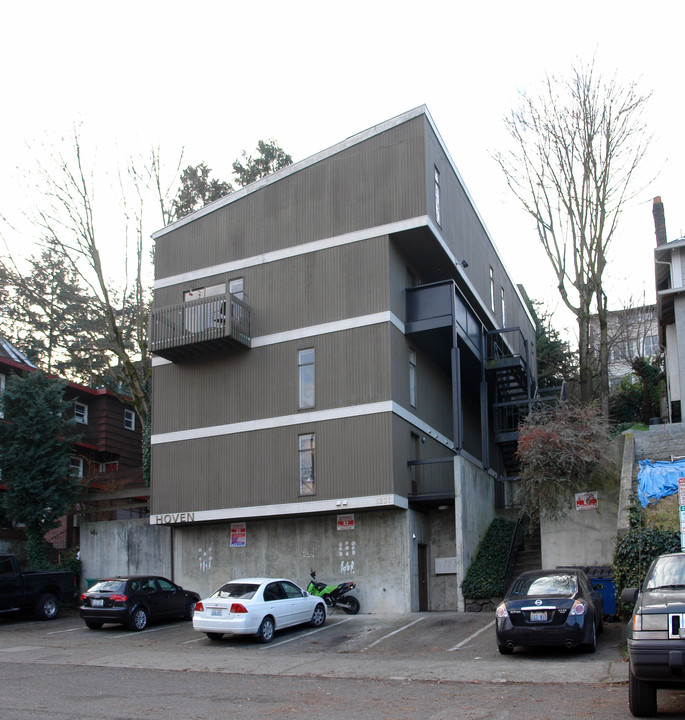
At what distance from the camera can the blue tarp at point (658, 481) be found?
18672 millimetres

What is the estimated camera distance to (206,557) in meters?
25.1

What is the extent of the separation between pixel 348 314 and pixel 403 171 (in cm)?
450

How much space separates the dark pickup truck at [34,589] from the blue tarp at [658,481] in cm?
1609

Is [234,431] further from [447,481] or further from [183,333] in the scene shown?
[447,481]

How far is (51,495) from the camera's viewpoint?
1049 inches

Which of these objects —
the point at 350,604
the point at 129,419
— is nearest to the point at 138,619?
the point at 350,604

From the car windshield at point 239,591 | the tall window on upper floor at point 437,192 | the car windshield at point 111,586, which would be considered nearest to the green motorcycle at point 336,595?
the car windshield at point 239,591

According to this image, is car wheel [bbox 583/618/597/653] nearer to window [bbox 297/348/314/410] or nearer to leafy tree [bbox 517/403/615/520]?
leafy tree [bbox 517/403/615/520]

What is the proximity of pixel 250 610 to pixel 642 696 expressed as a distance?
10155mm

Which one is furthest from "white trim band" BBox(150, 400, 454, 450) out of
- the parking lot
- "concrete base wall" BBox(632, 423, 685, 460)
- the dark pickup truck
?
"concrete base wall" BBox(632, 423, 685, 460)

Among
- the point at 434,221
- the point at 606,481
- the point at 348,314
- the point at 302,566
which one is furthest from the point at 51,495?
the point at 606,481

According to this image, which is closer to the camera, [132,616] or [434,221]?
[132,616]

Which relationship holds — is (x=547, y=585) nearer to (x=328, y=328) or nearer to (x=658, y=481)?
(x=658, y=481)

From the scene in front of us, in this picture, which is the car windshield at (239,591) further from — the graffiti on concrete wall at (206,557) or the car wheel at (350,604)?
the graffiti on concrete wall at (206,557)
